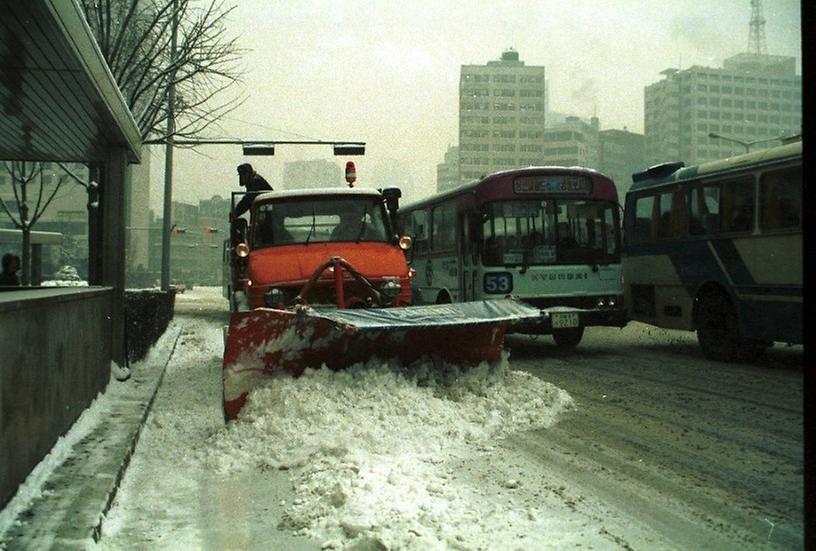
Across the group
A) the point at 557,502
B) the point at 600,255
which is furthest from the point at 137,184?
the point at 557,502

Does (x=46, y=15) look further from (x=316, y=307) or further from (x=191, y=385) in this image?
(x=191, y=385)

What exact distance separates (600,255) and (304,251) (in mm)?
5481

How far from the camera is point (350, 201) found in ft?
33.7

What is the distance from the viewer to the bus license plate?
39.5ft

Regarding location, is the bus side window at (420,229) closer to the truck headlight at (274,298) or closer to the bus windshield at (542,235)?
the bus windshield at (542,235)

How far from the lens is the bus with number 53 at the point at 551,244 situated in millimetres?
12430

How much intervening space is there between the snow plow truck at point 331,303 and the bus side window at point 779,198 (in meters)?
4.02

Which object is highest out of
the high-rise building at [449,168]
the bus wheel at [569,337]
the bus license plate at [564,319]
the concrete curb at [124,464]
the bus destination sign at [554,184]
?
the high-rise building at [449,168]

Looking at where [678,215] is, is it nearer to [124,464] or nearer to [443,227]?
[443,227]

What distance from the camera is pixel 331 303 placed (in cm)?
904

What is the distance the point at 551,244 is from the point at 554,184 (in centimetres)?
104

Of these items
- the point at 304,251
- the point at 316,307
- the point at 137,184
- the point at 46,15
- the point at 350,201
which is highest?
the point at 137,184

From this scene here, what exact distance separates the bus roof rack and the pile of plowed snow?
6412 millimetres

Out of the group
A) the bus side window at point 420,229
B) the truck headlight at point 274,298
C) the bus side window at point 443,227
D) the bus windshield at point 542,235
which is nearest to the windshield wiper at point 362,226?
the truck headlight at point 274,298
